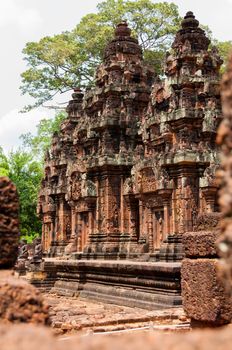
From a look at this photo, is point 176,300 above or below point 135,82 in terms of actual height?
below

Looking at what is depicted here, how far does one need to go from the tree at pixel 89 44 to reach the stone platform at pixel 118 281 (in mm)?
16133

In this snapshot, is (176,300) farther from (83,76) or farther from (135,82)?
(83,76)

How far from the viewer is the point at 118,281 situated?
12.8 meters

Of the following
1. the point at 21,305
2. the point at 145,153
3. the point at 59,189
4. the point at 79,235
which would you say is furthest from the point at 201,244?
the point at 59,189

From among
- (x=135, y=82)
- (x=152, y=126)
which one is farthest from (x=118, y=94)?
(x=152, y=126)

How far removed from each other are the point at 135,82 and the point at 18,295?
54.8 feet

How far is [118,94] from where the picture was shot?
17750 millimetres

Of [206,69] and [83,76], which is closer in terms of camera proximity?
[206,69]

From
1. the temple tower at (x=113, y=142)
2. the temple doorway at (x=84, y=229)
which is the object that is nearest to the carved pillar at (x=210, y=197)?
the temple tower at (x=113, y=142)

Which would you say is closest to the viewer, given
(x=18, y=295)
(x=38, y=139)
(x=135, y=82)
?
(x=18, y=295)

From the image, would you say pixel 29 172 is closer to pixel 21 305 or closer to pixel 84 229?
pixel 84 229

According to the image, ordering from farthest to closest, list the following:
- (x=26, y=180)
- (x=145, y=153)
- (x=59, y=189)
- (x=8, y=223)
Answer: (x=26, y=180), (x=59, y=189), (x=145, y=153), (x=8, y=223)

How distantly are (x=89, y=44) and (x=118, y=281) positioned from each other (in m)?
20.5

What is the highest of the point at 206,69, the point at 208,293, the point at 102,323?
the point at 206,69
